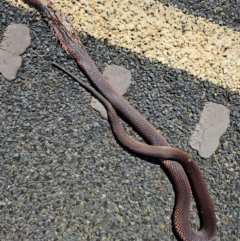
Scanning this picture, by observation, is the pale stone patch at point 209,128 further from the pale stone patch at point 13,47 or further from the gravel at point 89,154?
the pale stone patch at point 13,47

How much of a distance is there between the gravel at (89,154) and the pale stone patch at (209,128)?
0.13 feet

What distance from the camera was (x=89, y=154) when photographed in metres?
3.11

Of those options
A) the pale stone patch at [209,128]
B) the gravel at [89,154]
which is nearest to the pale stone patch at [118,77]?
the gravel at [89,154]

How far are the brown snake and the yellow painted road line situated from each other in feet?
0.44

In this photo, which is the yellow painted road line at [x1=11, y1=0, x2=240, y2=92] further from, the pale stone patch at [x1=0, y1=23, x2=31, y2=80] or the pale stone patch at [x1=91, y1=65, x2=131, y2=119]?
the pale stone patch at [x1=0, y1=23, x2=31, y2=80]

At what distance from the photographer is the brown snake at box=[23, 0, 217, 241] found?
3.10 m

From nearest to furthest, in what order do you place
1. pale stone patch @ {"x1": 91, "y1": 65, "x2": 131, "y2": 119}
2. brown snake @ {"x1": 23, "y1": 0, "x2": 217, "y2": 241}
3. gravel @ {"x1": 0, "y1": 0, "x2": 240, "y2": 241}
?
gravel @ {"x1": 0, "y1": 0, "x2": 240, "y2": 241}, brown snake @ {"x1": 23, "y1": 0, "x2": 217, "y2": 241}, pale stone patch @ {"x1": 91, "y1": 65, "x2": 131, "y2": 119}

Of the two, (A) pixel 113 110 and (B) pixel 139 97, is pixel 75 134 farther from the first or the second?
(B) pixel 139 97

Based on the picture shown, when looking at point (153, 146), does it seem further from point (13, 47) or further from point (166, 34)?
point (13, 47)

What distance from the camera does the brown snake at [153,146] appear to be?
310 cm

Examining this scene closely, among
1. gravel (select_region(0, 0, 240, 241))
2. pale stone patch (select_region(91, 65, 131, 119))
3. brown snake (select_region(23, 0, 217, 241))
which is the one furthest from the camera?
pale stone patch (select_region(91, 65, 131, 119))

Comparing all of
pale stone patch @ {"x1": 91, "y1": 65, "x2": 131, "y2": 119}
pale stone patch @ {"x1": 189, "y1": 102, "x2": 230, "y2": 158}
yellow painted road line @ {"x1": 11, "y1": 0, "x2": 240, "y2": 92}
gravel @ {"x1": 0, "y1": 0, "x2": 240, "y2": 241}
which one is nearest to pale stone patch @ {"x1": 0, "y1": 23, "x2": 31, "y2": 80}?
gravel @ {"x1": 0, "y1": 0, "x2": 240, "y2": 241}

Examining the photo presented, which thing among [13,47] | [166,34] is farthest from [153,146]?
[13,47]

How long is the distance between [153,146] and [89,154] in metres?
0.46
